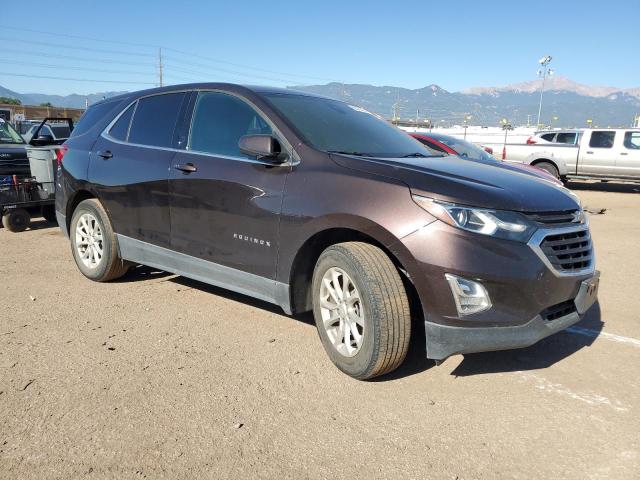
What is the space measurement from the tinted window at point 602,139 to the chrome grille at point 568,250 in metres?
14.7

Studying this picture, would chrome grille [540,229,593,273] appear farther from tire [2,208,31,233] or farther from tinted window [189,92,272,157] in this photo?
tire [2,208,31,233]

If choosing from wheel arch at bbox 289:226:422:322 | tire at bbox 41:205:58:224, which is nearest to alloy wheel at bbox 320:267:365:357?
wheel arch at bbox 289:226:422:322

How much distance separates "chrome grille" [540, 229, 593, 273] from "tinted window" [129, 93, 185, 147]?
2.99 metres

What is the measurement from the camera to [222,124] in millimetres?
3990

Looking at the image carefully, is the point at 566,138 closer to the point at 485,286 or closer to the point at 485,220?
the point at 485,220

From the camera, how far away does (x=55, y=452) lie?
7.92 ft

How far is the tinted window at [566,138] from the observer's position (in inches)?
672

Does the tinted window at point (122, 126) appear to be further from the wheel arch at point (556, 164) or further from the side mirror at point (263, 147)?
the wheel arch at point (556, 164)

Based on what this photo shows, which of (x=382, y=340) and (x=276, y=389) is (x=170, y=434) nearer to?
(x=276, y=389)

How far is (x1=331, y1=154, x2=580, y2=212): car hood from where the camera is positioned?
2.82m

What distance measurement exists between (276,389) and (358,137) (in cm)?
194

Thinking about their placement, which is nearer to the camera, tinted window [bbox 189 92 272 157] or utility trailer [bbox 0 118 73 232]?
tinted window [bbox 189 92 272 157]

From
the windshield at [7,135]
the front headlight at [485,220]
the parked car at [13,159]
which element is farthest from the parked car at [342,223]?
the windshield at [7,135]

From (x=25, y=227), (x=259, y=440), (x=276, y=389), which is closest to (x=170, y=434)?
(x=259, y=440)
